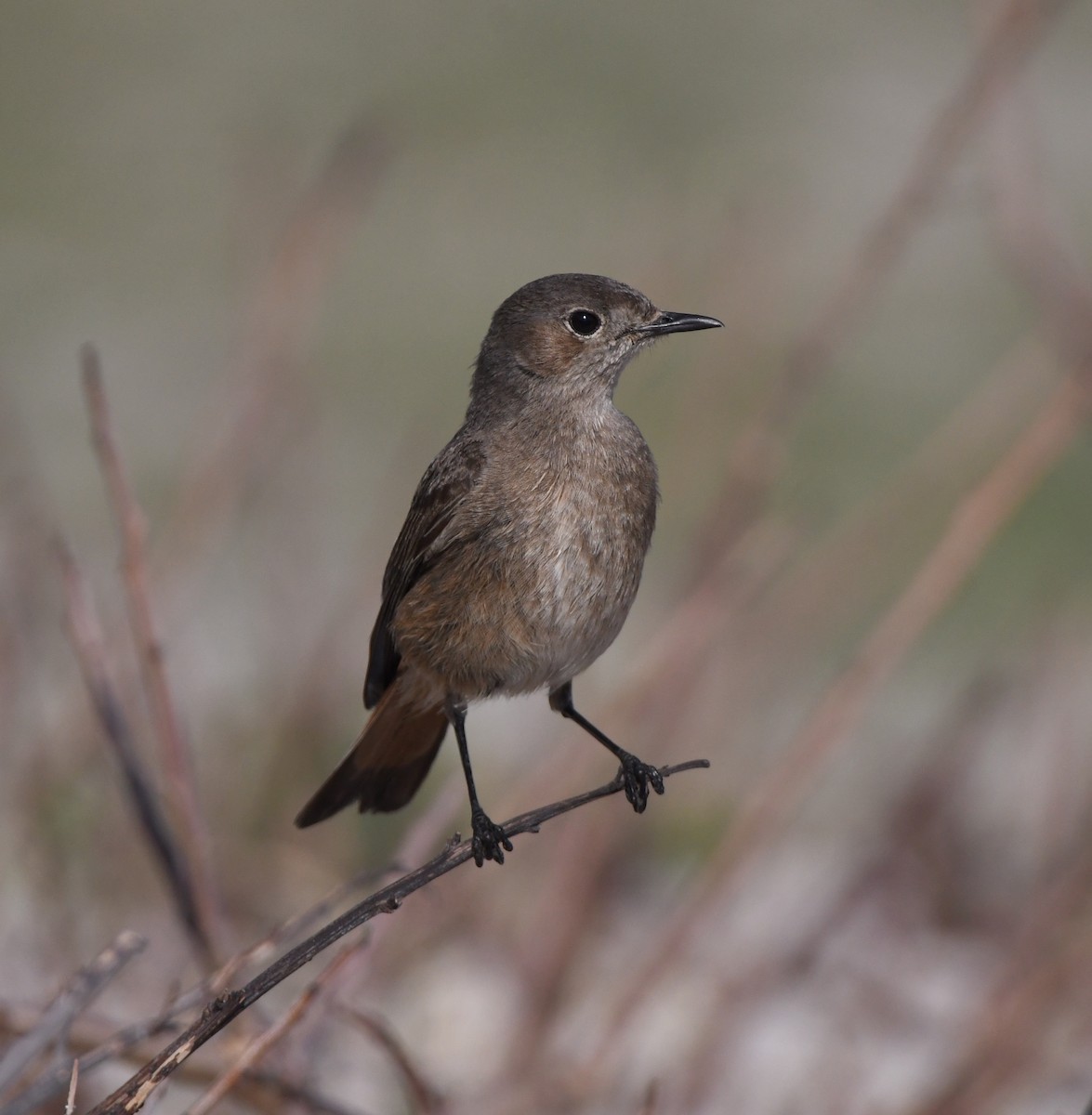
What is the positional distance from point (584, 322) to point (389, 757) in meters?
1.04

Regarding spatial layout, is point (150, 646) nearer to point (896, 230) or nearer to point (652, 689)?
point (652, 689)

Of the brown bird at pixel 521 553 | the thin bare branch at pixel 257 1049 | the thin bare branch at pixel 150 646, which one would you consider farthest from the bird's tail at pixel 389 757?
the thin bare branch at pixel 257 1049

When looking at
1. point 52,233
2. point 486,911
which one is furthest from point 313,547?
point 52,233

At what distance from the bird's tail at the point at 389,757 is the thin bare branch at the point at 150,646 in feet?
0.83

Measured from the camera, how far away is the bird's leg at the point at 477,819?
130 inches

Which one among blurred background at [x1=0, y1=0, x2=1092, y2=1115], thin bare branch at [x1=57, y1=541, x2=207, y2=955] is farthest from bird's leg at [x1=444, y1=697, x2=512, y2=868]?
thin bare branch at [x1=57, y1=541, x2=207, y2=955]

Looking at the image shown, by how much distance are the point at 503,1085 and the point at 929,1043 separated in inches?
55.6

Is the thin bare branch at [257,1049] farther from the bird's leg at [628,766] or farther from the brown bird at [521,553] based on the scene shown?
the bird's leg at [628,766]

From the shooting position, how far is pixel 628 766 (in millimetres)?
3680

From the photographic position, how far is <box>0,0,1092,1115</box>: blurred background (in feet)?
13.1

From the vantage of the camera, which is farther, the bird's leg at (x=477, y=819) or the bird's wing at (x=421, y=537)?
the bird's wing at (x=421, y=537)

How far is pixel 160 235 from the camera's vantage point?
36.1 feet

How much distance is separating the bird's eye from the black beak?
0.30 ft

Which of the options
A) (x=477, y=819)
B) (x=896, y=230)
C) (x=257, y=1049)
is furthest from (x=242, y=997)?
(x=896, y=230)
